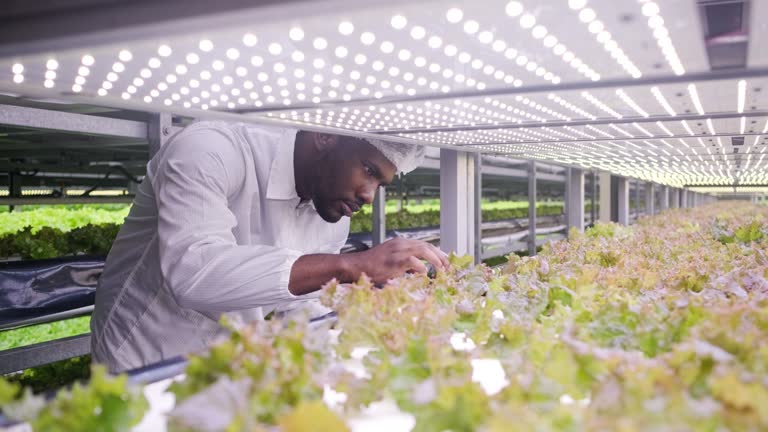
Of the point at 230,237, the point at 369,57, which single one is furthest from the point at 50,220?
the point at 369,57

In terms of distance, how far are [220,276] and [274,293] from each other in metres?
0.17

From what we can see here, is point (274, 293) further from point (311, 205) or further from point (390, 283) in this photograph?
point (311, 205)

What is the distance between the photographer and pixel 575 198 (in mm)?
7863

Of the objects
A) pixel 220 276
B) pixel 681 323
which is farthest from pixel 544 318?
pixel 220 276

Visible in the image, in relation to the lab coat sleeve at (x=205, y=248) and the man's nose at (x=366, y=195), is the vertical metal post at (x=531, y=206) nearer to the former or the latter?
the man's nose at (x=366, y=195)

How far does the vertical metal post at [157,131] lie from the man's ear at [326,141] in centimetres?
92

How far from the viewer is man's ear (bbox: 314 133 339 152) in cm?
254

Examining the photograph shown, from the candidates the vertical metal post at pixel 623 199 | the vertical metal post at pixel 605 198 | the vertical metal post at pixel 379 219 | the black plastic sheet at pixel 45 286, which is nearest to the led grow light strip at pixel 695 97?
the vertical metal post at pixel 379 219

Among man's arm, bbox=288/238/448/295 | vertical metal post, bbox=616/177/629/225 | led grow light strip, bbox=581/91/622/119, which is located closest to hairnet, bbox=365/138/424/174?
man's arm, bbox=288/238/448/295

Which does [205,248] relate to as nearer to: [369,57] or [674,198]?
[369,57]

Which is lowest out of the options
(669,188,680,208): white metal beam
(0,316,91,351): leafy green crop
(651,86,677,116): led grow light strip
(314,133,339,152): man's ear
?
(0,316,91,351): leafy green crop

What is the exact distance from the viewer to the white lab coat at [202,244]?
6.17ft

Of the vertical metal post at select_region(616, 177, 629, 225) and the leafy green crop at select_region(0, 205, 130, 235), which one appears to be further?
the vertical metal post at select_region(616, 177, 629, 225)

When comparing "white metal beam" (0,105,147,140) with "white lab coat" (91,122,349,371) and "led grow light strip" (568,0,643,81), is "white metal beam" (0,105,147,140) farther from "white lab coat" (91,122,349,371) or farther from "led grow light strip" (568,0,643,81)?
"led grow light strip" (568,0,643,81)
